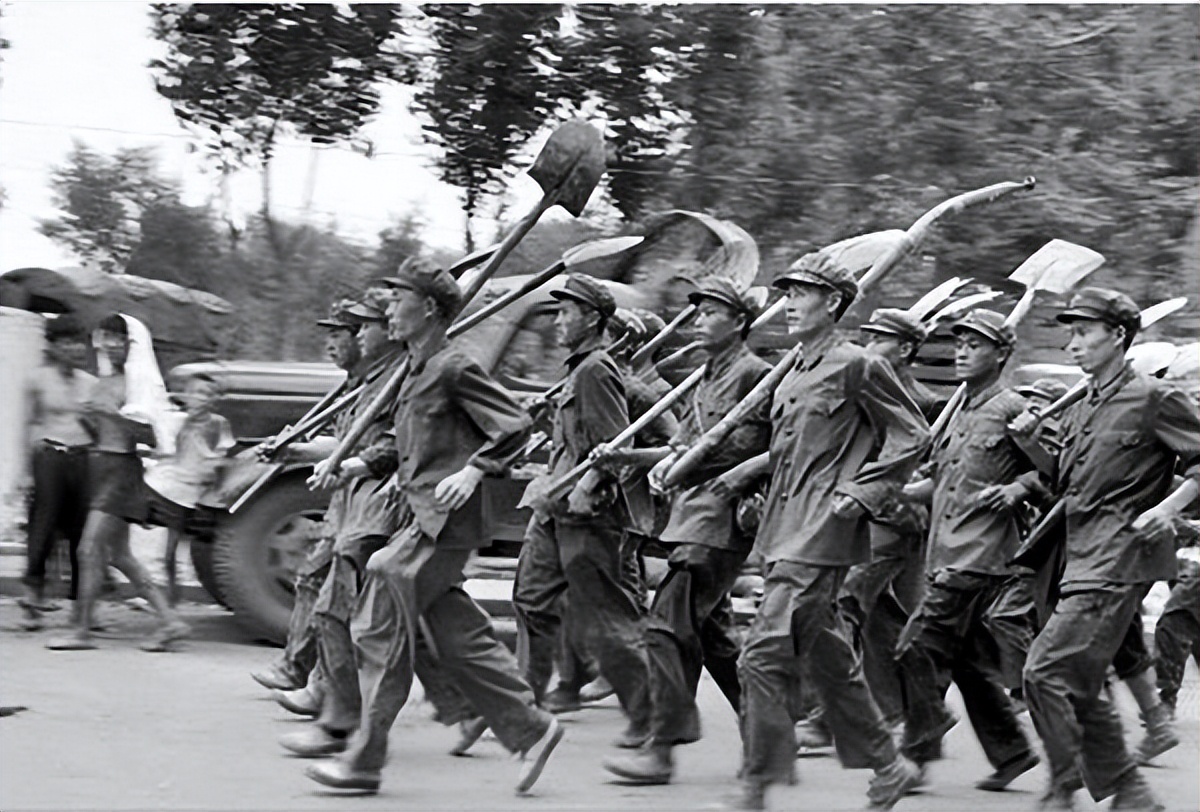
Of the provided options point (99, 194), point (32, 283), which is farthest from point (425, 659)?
point (99, 194)

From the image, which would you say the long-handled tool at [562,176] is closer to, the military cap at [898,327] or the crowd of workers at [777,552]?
the crowd of workers at [777,552]

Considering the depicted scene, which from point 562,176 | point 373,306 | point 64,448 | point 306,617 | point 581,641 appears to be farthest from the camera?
point 64,448

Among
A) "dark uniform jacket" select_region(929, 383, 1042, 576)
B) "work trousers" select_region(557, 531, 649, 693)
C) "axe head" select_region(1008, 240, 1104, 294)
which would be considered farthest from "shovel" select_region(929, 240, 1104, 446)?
"work trousers" select_region(557, 531, 649, 693)

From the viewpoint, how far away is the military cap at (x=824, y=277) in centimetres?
742

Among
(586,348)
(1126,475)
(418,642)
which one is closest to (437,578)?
(418,642)

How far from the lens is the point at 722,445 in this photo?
7.93 metres

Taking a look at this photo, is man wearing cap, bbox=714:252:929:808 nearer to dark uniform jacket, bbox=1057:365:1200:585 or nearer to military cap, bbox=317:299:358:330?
dark uniform jacket, bbox=1057:365:1200:585

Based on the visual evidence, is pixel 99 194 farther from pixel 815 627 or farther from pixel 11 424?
pixel 815 627

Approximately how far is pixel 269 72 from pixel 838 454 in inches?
300

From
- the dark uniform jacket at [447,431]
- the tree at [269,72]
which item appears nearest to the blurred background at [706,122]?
the tree at [269,72]

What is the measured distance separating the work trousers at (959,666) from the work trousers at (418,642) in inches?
62.8

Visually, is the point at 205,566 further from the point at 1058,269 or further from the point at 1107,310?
the point at 1107,310

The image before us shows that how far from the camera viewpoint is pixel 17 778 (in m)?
7.46

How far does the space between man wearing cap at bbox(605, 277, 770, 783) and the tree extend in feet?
18.8
